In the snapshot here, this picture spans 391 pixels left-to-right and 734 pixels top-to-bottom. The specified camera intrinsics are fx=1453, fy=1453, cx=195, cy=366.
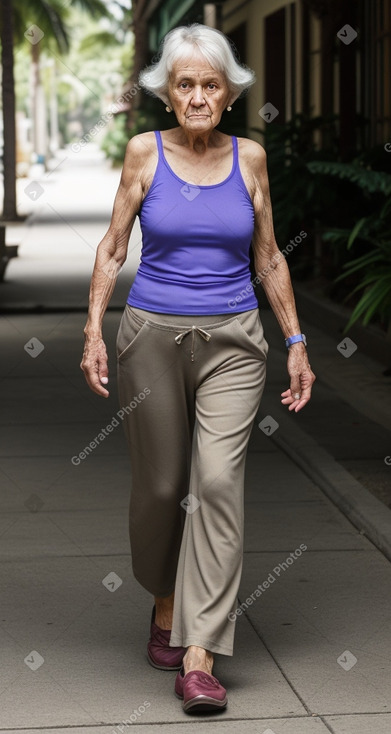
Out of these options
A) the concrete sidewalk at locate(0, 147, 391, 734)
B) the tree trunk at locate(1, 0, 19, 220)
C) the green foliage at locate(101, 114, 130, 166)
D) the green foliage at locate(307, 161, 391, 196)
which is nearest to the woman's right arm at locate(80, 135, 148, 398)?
the concrete sidewalk at locate(0, 147, 391, 734)

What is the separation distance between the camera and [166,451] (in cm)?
437

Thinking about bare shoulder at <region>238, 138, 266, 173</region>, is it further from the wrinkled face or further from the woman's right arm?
the woman's right arm

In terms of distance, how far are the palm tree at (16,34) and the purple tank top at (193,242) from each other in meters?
8.99

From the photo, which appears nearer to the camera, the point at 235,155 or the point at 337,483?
the point at 235,155

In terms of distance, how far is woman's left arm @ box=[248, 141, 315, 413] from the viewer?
440 cm

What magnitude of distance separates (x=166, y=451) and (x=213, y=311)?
0.45 metres

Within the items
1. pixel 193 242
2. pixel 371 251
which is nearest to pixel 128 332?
pixel 193 242

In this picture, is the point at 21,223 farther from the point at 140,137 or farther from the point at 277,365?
the point at 140,137

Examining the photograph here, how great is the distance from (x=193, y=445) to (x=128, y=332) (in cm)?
39

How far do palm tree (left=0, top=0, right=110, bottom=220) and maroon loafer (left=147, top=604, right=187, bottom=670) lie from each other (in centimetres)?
914

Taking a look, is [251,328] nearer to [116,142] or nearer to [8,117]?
[8,117]

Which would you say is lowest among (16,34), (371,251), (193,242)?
(16,34)

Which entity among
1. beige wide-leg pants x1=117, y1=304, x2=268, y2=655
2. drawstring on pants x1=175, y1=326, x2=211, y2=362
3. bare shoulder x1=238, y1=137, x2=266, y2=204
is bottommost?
beige wide-leg pants x1=117, y1=304, x2=268, y2=655

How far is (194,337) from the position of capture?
4.28 metres
